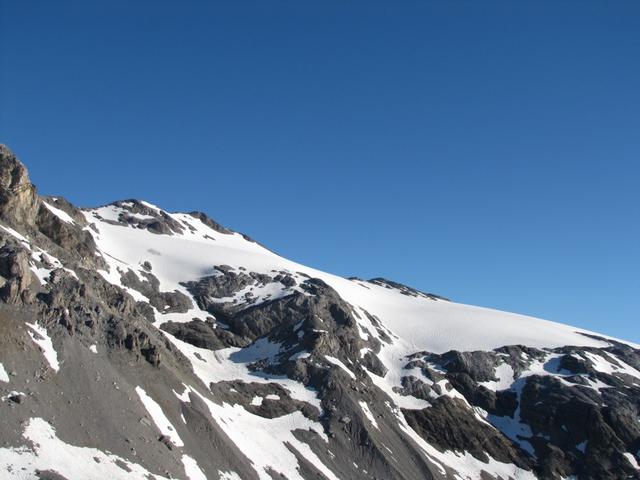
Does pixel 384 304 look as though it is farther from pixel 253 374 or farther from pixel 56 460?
pixel 56 460

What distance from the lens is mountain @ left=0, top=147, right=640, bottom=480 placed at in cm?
6888

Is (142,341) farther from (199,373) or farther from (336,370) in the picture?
(336,370)

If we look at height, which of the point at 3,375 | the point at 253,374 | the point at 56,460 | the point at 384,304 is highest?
the point at 384,304

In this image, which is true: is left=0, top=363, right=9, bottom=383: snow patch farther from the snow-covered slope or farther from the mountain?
the snow-covered slope

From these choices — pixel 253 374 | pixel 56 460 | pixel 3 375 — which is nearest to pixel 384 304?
pixel 253 374

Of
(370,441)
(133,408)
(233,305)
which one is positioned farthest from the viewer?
(233,305)

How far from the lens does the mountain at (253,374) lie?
68.9m

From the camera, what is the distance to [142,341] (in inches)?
3442

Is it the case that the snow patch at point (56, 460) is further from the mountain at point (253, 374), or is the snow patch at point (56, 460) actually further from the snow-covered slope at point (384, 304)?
the snow-covered slope at point (384, 304)

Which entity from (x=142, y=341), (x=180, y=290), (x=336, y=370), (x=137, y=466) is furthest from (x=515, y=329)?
(x=137, y=466)

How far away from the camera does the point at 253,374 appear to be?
362 feet

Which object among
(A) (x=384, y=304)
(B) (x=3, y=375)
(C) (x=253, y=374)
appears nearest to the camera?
(B) (x=3, y=375)

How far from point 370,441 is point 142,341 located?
131ft

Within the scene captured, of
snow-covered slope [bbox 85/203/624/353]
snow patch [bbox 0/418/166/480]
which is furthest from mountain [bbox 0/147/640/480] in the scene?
snow-covered slope [bbox 85/203/624/353]
